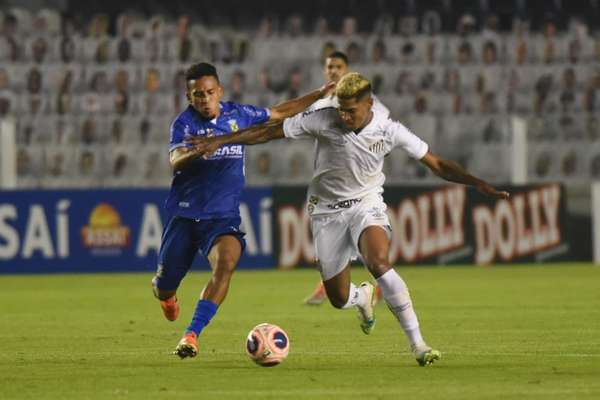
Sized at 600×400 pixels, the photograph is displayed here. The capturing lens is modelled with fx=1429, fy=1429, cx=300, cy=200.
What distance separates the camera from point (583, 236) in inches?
923

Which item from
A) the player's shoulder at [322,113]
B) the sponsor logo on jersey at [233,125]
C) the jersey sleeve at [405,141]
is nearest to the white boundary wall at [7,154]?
the sponsor logo on jersey at [233,125]

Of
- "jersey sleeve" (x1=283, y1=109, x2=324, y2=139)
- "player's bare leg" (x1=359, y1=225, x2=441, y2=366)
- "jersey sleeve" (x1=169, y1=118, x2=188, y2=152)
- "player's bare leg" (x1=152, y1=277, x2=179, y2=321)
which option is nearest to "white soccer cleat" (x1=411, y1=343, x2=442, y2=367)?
"player's bare leg" (x1=359, y1=225, x2=441, y2=366)

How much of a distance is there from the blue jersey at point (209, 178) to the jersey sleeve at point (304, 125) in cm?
69

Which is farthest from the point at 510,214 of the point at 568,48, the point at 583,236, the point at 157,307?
the point at 157,307

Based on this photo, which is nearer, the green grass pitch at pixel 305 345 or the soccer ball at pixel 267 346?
the green grass pitch at pixel 305 345

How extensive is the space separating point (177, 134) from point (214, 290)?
3.78ft

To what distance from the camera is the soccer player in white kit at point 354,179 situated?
30.1 feet

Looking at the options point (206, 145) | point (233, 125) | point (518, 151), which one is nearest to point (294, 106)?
point (233, 125)

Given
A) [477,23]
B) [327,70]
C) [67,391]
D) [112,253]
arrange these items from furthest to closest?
[477,23]
[112,253]
[327,70]
[67,391]

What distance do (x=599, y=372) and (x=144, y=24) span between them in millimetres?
20183

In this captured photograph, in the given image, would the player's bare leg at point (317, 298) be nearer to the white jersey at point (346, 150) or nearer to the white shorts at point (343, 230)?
the white shorts at point (343, 230)

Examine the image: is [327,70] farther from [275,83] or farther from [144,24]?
[144,24]

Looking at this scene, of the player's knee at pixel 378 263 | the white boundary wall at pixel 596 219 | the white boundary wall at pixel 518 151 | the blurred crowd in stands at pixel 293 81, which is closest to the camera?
the player's knee at pixel 378 263

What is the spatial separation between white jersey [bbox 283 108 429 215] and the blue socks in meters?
1.10
